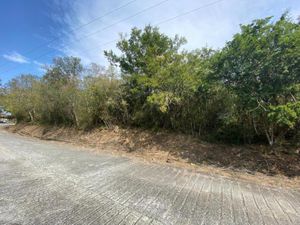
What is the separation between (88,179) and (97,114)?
7.75 metres

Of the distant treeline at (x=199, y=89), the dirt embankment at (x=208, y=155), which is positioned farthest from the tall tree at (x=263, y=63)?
the dirt embankment at (x=208, y=155)

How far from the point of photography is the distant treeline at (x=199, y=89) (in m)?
4.86

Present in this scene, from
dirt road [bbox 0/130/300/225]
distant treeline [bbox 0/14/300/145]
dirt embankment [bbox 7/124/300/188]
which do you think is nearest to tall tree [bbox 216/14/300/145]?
distant treeline [bbox 0/14/300/145]

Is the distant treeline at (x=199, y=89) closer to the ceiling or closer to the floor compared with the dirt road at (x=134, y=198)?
closer to the ceiling

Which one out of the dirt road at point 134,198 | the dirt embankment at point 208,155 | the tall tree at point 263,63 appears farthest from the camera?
the dirt embankment at point 208,155

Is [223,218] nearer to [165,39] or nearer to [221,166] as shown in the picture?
[221,166]

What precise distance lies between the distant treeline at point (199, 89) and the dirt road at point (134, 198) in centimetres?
252

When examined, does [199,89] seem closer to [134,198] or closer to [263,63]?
[263,63]

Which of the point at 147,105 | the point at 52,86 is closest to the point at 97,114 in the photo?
the point at 147,105

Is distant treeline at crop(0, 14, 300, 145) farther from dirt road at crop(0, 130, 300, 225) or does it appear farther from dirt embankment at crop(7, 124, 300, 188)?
dirt road at crop(0, 130, 300, 225)

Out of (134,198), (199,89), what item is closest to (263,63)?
(199,89)

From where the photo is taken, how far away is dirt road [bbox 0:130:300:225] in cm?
262

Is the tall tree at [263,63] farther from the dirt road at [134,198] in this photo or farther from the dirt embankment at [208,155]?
the dirt road at [134,198]

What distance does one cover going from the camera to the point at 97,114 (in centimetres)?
1152
